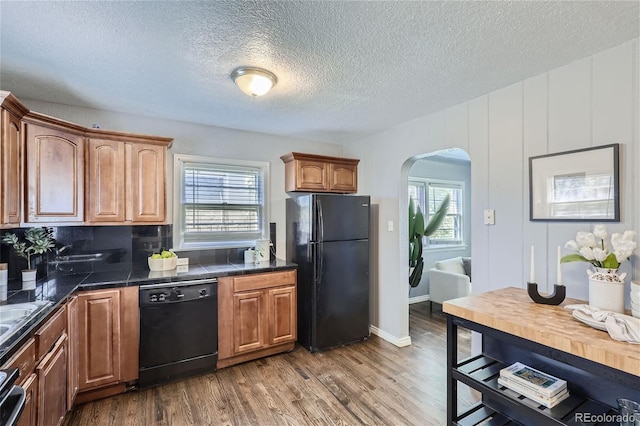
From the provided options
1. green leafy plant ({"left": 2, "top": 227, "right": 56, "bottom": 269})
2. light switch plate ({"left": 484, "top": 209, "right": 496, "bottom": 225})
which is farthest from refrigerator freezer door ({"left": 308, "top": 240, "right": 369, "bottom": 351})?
green leafy plant ({"left": 2, "top": 227, "right": 56, "bottom": 269})

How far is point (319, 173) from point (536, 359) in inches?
107

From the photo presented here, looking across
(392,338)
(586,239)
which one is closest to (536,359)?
(586,239)

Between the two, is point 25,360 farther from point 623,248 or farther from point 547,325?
point 623,248

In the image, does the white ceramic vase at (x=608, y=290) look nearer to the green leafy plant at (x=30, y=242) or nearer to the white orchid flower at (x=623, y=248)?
the white orchid flower at (x=623, y=248)

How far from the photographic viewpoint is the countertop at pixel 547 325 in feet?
3.91

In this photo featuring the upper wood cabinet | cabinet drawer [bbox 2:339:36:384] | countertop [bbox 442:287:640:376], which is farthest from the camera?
the upper wood cabinet

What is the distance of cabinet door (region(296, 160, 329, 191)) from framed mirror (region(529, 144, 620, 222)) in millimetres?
2162

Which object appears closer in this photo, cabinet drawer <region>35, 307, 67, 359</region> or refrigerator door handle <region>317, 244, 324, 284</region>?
cabinet drawer <region>35, 307, 67, 359</region>

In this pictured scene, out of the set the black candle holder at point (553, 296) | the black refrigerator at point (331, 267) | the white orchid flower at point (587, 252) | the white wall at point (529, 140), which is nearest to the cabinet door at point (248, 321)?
the black refrigerator at point (331, 267)

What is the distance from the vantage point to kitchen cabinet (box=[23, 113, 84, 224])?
7.45 feet

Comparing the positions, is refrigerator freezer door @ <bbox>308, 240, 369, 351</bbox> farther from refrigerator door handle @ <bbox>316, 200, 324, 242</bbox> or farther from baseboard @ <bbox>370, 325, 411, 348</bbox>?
baseboard @ <bbox>370, 325, 411, 348</bbox>

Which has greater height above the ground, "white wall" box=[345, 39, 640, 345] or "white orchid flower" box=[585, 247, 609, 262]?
"white wall" box=[345, 39, 640, 345]

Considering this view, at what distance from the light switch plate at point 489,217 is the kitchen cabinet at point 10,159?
11.3ft

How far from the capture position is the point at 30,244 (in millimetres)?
2561
